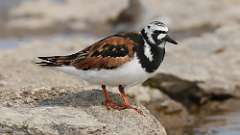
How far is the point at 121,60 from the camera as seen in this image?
26.2 ft

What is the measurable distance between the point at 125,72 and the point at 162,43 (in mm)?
597

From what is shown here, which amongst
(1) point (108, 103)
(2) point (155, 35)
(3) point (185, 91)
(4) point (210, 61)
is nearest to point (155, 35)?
(2) point (155, 35)

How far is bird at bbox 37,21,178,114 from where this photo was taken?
7.96 m

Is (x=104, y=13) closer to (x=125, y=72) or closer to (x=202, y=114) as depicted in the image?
(x=202, y=114)

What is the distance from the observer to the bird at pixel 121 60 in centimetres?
796

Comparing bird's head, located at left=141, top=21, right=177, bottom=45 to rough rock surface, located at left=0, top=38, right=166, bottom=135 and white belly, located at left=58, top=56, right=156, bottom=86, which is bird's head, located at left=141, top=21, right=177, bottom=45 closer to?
white belly, located at left=58, top=56, right=156, bottom=86

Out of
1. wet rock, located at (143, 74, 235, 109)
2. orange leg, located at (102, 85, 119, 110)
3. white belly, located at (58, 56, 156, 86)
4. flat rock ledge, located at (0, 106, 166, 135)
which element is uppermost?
wet rock, located at (143, 74, 235, 109)

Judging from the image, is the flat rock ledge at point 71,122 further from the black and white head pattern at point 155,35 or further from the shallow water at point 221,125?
the shallow water at point 221,125

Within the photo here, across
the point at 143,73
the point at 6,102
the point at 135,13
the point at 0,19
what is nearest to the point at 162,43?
the point at 143,73

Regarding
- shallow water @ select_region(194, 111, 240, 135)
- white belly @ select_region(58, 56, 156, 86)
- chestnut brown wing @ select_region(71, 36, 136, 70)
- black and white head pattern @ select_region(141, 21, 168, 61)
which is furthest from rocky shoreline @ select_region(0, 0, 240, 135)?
black and white head pattern @ select_region(141, 21, 168, 61)

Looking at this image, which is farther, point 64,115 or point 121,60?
point 121,60

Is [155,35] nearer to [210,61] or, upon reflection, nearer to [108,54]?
[108,54]

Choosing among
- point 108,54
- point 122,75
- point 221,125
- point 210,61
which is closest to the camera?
point 122,75

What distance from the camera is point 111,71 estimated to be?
26.3 feet
